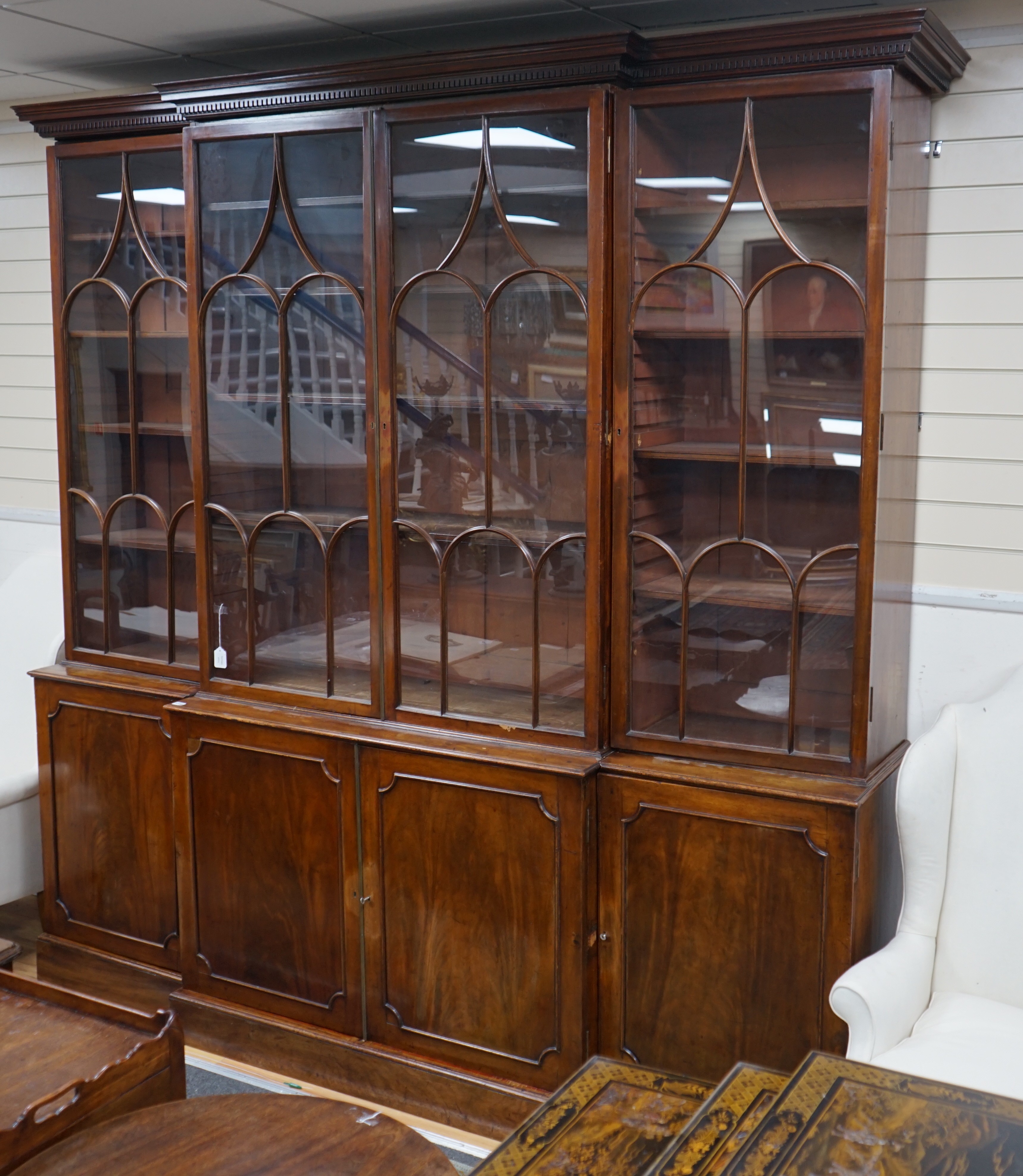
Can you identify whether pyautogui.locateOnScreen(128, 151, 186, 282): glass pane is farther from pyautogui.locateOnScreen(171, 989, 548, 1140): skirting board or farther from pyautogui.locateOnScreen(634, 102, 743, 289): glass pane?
pyautogui.locateOnScreen(171, 989, 548, 1140): skirting board

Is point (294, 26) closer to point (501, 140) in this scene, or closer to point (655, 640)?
point (501, 140)

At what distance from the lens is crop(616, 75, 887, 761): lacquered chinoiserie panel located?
252cm

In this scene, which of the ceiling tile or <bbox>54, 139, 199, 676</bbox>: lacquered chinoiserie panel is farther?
<bbox>54, 139, 199, 676</bbox>: lacquered chinoiserie panel

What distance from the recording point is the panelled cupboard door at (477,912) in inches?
112

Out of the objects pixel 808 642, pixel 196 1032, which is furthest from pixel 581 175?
pixel 196 1032

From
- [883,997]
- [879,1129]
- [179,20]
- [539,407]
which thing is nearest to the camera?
[879,1129]

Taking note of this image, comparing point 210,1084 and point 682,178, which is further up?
point 682,178

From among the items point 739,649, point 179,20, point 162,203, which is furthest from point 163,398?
point 739,649

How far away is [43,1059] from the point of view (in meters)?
2.27

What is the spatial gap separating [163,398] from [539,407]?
1.22 m

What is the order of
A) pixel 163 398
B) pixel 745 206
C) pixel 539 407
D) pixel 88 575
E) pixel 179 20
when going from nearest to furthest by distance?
pixel 745 206 < pixel 539 407 < pixel 179 20 < pixel 163 398 < pixel 88 575

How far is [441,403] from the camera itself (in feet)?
9.61

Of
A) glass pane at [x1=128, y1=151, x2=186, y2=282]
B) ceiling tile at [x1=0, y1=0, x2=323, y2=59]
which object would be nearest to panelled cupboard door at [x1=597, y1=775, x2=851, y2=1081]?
glass pane at [x1=128, y1=151, x2=186, y2=282]

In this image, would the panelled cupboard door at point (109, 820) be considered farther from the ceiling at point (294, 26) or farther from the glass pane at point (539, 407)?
the ceiling at point (294, 26)
